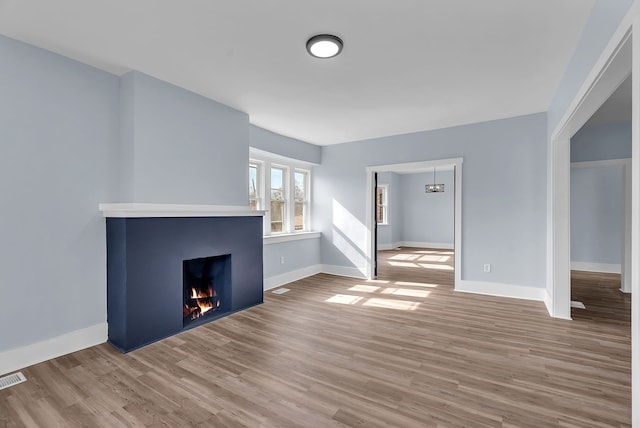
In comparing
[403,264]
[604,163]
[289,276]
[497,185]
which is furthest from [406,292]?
[604,163]

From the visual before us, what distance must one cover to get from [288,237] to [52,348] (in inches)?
129

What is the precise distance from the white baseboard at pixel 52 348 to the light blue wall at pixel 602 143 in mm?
7507

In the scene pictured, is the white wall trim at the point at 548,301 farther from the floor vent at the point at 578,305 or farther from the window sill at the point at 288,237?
the window sill at the point at 288,237

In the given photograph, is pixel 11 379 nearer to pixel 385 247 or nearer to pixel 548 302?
pixel 548 302

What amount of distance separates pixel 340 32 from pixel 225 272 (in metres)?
2.90

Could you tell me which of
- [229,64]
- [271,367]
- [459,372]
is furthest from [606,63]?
[271,367]

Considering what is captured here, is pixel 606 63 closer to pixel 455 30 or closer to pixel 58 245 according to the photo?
pixel 455 30

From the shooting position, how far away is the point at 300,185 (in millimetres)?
6137

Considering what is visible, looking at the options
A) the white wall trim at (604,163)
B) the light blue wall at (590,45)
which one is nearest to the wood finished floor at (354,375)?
the light blue wall at (590,45)

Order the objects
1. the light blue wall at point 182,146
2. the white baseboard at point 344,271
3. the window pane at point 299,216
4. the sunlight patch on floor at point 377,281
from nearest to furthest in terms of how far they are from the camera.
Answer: the light blue wall at point 182,146
the sunlight patch on floor at point 377,281
the white baseboard at point 344,271
the window pane at point 299,216

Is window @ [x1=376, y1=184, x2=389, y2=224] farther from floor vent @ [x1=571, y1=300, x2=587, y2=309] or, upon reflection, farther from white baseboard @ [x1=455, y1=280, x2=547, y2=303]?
floor vent @ [x1=571, y1=300, x2=587, y2=309]

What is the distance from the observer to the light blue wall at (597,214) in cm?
603

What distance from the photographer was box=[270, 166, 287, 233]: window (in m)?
5.47

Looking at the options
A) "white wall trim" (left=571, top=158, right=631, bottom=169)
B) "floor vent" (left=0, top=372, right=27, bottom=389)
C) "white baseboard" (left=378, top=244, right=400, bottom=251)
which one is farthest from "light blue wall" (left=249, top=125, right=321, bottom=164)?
"white baseboard" (left=378, top=244, right=400, bottom=251)
